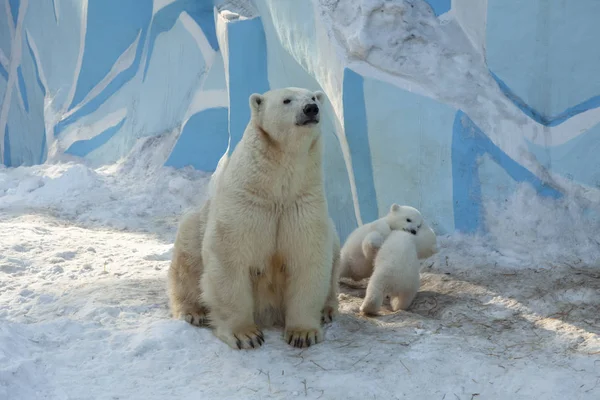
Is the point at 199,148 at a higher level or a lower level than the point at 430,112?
lower

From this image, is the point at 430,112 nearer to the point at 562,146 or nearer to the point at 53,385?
the point at 562,146

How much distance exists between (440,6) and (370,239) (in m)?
2.24

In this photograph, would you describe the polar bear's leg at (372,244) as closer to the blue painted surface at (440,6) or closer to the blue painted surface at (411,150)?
the blue painted surface at (411,150)

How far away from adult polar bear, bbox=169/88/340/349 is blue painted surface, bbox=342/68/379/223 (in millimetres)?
2182

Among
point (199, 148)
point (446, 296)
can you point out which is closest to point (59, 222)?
Result: point (199, 148)

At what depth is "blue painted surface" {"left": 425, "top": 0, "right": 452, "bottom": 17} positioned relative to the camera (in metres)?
6.02

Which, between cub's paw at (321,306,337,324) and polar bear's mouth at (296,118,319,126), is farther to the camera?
cub's paw at (321,306,337,324)

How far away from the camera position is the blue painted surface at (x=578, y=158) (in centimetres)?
516

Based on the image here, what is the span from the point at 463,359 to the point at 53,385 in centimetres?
199

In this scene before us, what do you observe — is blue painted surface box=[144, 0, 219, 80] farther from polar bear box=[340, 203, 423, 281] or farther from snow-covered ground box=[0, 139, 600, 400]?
polar bear box=[340, 203, 423, 281]

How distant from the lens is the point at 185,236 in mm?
4438

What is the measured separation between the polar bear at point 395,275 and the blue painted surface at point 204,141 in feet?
15.8

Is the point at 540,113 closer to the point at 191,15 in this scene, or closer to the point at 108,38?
the point at 191,15

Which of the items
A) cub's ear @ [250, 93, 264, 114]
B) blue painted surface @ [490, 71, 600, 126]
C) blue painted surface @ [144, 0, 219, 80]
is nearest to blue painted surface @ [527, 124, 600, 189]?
blue painted surface @ [490, 71, 600, 126]
